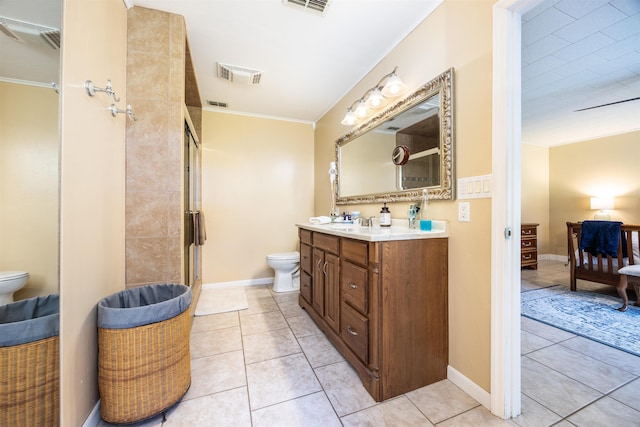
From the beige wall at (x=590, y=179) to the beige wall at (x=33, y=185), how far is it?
22.5 ft

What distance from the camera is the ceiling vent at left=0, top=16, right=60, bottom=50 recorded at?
0.90 metres

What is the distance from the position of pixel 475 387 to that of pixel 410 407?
1.25 feet

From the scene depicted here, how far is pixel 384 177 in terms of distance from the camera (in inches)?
87.2

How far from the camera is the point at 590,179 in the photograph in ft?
14.9

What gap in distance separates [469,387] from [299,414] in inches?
36.7

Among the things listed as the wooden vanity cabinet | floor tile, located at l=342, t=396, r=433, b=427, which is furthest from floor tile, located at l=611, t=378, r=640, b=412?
floor tile, located at l=342, t=396, r=433, b=427

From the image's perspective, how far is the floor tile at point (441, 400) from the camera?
4.05 feet

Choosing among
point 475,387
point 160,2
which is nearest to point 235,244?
point 160,2

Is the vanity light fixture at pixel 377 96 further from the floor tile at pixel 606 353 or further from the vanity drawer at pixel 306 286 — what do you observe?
the floor tile at pixel 606 353

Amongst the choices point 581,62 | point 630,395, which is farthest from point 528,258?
point 630,395

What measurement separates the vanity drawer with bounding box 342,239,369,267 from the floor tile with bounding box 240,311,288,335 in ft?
3.45

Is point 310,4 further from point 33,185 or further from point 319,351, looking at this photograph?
point 319,351

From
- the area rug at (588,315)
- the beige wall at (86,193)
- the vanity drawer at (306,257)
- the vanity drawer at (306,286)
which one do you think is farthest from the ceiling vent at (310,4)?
the area rug at (588,315)

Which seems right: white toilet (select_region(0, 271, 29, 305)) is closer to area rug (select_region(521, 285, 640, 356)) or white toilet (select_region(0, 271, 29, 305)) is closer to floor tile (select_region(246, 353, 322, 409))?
floor tile (select_region(246, 353, 322, 409))
